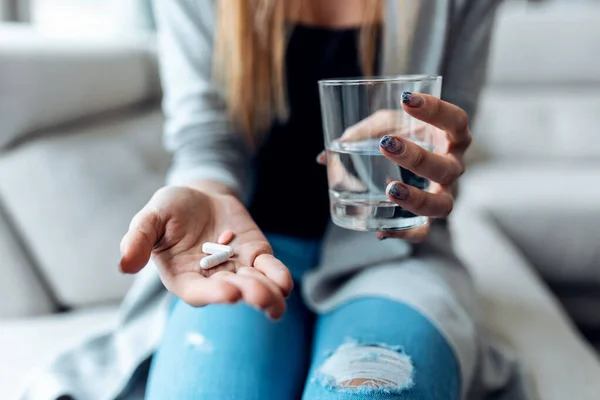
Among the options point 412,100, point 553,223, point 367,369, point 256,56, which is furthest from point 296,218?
point 553,223

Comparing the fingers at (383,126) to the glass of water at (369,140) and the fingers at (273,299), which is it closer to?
the glass of water at (369,140)

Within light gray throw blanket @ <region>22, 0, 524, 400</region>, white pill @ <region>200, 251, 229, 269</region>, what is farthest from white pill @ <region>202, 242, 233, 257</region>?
light gray throw blanket @ <region>22, 0, 524, 400</region>

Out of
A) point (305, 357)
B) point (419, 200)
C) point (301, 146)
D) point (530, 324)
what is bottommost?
point (530, 324)

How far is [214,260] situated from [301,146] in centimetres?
42

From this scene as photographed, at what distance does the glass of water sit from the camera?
18.3 inches

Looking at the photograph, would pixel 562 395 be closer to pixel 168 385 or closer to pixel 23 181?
pixel 168 385

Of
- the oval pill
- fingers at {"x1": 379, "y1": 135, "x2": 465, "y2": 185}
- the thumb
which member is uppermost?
fingers at {"x1": 379, "y1": 135, "x2": 465, "y2": 185}

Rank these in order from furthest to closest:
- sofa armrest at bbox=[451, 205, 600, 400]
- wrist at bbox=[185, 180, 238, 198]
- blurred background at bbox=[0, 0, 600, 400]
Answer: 1. blurred background at bbox=[0, 0, 600, 400]
2. sofa armrest at bbox=[451, 205, 600, 400]
3. wrist at bbox=[185, 180, 238, 198]

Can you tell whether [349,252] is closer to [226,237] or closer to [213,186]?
[213,186]

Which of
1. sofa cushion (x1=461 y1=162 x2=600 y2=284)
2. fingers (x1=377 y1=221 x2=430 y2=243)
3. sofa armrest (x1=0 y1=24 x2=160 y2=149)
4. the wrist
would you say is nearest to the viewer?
fingers (x1=377 y1=221 x2=430 y2=243)

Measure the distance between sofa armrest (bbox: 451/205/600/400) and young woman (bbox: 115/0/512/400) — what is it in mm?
117

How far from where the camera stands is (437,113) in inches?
17.6

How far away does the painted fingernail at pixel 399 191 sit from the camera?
1.49 feet

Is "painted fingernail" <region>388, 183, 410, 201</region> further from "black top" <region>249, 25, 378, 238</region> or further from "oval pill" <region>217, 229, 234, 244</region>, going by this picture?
"black top" <region>249, 25, 378, 238</region>
